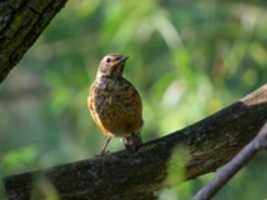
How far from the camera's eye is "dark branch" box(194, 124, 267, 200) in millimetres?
3455

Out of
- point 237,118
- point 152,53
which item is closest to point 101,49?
point 152,53

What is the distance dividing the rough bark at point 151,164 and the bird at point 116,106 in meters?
0.81

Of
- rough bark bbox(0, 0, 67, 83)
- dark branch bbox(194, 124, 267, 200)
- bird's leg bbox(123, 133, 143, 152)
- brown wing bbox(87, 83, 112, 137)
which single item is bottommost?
brown wing bbox(87, 83, 112, 137)

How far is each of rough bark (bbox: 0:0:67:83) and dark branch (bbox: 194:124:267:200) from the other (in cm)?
91

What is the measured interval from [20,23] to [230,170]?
0.94m

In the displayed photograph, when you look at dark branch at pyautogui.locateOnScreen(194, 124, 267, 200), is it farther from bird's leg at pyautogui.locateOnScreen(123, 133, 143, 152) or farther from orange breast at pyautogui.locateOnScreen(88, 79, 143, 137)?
orange breast at pyautogui.locateOnScreen(88, 79, 143, 137)

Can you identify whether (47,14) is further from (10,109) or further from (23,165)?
(10,109)

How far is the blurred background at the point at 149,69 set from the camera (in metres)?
11.5

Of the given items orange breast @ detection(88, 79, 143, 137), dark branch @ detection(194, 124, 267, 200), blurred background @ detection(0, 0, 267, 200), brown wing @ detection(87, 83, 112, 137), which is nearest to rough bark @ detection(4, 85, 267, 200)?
orange breast @ detection(88, 79, 143, 137)

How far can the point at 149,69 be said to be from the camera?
13633 mm

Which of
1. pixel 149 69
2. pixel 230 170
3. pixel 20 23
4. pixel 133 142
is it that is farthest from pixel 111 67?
pixel 149 69

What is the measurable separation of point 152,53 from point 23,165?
9.26m

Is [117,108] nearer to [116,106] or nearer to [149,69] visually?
[116,106]

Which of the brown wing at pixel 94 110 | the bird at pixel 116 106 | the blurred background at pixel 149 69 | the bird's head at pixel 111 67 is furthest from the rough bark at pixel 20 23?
the blurred background at pixel 149 69
